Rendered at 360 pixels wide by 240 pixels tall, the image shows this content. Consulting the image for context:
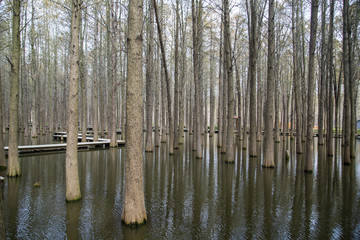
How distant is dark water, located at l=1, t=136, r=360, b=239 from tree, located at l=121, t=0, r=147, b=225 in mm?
375

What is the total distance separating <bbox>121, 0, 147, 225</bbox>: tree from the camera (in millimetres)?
4234

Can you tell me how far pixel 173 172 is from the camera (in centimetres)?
859

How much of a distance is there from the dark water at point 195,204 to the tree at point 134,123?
37cm

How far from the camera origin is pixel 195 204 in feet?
17.9

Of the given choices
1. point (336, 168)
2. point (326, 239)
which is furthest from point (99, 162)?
point (336, 168)

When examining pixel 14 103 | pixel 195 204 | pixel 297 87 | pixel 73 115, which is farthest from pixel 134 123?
pixel 297 87

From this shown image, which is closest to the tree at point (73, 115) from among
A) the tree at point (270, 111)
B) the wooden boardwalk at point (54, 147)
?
the tree at point (270, 111)

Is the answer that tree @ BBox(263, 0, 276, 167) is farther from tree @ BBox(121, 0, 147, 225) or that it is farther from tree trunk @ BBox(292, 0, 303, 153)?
tree @ BBox(121, 0, 147, 225)

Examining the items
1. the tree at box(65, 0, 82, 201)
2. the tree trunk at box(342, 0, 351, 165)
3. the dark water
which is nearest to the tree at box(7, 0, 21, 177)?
the dark water

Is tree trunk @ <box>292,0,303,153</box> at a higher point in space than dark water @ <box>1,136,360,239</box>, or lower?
higher

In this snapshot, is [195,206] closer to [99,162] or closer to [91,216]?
[91,216]

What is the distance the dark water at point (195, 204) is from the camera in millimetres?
4121

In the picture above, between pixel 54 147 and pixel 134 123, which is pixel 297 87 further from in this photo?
pixel 54 147

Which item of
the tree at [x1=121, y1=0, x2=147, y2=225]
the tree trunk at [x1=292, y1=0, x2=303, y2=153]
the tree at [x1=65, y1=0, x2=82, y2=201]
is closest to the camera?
the tree at [x1=121, y1=0, x2=147, y2=225]
